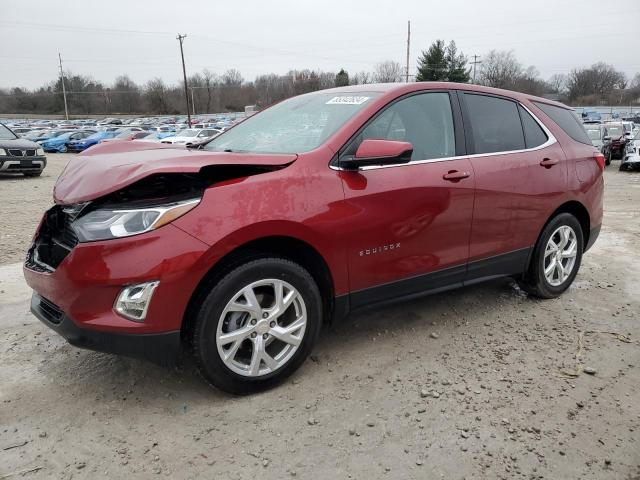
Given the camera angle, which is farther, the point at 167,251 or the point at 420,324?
the point at 420,324

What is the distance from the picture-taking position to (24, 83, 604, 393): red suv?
94.7 inches

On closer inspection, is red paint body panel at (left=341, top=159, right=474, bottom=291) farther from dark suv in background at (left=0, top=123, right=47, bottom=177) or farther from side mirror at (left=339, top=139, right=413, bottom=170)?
dark suv in background at (left=0, top=123, right=47, bottom=177)

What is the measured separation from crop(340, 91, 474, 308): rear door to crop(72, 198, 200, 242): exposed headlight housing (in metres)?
0.98

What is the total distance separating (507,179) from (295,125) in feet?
5.27

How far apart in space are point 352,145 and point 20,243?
5.21 metres

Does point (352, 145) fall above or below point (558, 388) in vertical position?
above

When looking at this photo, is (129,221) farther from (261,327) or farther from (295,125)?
(295,125)

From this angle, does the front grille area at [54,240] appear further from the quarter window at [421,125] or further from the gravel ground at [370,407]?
the quarter window at [421,125]

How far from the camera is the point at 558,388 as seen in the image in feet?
9.45

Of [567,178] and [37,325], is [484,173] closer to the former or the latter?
[567,178]

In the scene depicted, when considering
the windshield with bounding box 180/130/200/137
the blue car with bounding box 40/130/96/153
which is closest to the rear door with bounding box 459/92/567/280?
the windshield with bounding box 180/130/200/137

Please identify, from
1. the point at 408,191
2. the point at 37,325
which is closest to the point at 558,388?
the point at 408,191

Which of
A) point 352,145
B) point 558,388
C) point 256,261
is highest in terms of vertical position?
point 352,145

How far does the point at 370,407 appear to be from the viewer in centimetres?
269
